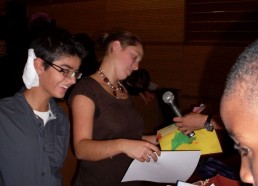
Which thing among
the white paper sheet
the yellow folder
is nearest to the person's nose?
the white paper sheet

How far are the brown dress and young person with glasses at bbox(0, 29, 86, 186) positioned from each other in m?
0.14

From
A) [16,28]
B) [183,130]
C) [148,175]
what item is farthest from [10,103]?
[16,28]

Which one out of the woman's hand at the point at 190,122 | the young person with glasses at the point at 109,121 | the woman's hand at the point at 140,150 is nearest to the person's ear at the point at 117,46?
the young person with glasses at the point at 109,121

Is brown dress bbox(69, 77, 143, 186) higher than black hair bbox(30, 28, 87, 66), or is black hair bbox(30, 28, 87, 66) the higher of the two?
black hair bbox(30, 28, 87, 66)

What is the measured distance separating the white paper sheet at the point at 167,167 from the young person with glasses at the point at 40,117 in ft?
1.51

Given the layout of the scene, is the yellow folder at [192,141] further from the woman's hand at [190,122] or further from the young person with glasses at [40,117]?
the young person with glasses at [40,117]

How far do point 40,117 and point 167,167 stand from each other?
77cm

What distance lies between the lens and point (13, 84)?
11.0 feet

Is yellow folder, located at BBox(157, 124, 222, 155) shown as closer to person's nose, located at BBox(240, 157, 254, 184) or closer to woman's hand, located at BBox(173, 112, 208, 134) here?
woman's hand, located at BBox(173, 112, 208, 134)

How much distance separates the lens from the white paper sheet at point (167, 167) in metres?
1.53

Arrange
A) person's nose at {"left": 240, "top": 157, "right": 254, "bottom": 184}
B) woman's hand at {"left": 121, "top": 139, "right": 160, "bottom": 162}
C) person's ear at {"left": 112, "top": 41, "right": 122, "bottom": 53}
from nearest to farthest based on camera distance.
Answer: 1. person's nose at {"left": 240, "top": 157, "right": 254, "bottom": 184}
2. woman's hand at {"left": 121, "top": 139, "right": 160, "bottom": 162}
3. person's ear at {"left": 112, "top": 41, "right": 122, "bottom": 53}

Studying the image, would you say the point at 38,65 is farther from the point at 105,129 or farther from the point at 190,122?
the point at 190,122

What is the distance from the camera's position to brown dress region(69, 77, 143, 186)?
1727 mm

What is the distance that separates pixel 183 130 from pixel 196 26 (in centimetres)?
350
